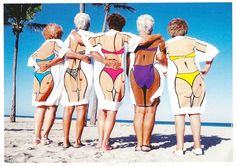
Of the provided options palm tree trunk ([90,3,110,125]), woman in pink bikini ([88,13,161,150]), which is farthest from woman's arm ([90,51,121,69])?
palm tree trunk ([90,3,110,125])

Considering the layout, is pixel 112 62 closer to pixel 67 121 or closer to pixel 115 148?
pixel 67 121

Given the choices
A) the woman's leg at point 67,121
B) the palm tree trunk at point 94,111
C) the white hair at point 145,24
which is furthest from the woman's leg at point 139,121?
the white hair at point 145,24

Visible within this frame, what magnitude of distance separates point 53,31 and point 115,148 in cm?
141

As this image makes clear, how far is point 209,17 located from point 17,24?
98.2 inches

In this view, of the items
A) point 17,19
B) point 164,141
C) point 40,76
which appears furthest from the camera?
point 17,19

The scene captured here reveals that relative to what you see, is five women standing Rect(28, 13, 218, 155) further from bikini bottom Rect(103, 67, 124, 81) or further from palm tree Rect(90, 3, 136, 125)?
palm tree Rect(90, 3, 136, 125)

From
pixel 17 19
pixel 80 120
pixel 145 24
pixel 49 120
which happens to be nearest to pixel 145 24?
pixel 145 24

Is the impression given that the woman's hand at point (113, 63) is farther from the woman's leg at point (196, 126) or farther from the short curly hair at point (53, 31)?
the woman's leg at point (196, 126)

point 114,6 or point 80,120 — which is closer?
point 80,120

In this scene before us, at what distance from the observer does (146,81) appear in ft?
15.8

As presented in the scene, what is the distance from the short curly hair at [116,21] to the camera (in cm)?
485

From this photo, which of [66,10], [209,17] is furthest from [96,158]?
[209,17]

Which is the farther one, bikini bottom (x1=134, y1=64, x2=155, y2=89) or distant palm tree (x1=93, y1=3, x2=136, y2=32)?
distant palm tree (x1=93, y1=3, x2=136, y2=32)

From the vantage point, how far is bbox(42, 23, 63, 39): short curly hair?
5020 mm
